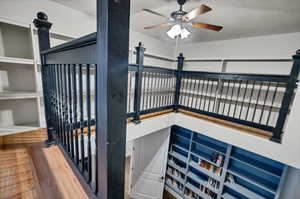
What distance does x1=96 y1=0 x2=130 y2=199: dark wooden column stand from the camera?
1.32 feet

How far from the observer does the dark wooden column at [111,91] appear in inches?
15.8

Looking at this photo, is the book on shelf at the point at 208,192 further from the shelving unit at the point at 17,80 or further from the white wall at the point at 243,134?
the shelving unit at the point at 17,80

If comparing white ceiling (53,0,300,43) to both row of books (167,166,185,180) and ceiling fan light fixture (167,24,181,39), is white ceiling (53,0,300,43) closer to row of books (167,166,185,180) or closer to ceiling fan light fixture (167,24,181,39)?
ceiling fan light fixture (167,24,181,39)

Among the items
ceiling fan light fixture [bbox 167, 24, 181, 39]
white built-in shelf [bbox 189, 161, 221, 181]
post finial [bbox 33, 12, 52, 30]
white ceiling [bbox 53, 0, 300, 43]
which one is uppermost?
white ceiling [bbox 53, 0, 300, 43]

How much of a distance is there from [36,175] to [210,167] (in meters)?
2.86

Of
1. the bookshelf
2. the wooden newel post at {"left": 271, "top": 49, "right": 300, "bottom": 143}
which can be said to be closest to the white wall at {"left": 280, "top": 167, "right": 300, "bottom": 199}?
the bookshelf

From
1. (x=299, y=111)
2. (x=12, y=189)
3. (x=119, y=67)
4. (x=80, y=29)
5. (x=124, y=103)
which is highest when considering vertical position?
(x=80, y=29)

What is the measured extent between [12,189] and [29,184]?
87 millimetres

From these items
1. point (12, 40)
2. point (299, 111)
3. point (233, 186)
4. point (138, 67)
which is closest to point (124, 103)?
point (138, 67)

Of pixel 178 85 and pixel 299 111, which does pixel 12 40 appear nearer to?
pixel 178 85

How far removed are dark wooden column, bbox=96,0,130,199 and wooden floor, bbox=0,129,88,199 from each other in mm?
489

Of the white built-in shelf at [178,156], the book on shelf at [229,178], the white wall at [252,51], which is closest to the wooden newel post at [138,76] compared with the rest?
the white built-in shelf at [178,156]

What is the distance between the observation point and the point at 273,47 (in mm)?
2545

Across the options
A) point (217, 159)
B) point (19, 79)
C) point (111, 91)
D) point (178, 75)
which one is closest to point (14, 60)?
point (19, 79)
